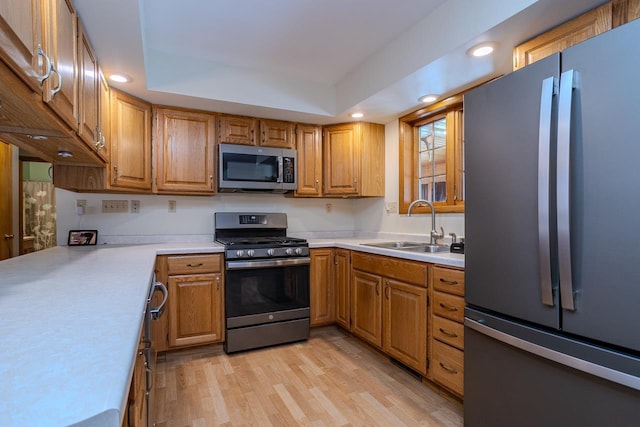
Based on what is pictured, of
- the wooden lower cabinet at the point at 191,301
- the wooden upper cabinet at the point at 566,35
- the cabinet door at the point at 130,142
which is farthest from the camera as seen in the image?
the wooden lower cabinet at the point at 191,301

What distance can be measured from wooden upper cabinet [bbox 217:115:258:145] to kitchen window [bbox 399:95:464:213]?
1428mm

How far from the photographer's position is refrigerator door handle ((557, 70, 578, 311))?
114 centimetres

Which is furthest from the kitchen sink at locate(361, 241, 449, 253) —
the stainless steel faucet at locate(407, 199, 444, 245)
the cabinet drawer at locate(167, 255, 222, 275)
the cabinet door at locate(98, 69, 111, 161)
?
the cabinet door at locate(98, 69, 111, 161)

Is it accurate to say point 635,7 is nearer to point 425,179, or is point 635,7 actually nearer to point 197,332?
point 425,179

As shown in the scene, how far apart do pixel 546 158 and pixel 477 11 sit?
0.96 meters

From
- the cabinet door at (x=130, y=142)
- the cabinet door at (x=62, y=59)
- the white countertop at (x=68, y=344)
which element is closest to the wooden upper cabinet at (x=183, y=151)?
the cabinet door at (x=130, y=142)

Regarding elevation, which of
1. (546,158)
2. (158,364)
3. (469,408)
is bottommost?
(158,364)

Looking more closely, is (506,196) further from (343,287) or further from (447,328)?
(343,287)

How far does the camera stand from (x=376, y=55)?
2482 mm

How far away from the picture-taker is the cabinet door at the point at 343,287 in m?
2.90

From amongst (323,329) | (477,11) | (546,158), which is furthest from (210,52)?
(323,329)

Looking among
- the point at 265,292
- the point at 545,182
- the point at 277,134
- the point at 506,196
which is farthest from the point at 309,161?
the point at 545,182

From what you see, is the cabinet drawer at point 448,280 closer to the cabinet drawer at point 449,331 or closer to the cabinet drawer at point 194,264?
the cabinet drawer at point 449,331

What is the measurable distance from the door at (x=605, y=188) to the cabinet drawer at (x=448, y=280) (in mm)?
616
